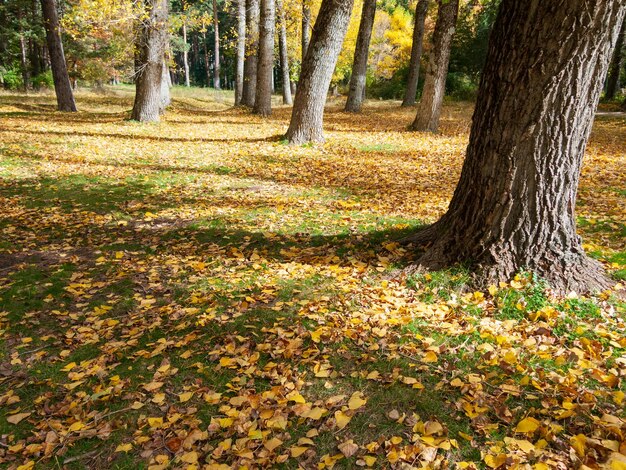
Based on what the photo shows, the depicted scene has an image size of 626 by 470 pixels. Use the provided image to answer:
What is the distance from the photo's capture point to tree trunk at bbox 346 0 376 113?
61.1 ft

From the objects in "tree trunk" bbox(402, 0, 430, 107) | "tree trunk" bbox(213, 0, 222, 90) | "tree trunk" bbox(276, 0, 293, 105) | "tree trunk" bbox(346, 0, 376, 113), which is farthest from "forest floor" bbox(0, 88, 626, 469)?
"tree trunk" bbox(213, 0, 222, 90)

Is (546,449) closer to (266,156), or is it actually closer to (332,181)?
(332,181)

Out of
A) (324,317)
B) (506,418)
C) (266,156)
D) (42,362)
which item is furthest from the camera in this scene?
(266,156)

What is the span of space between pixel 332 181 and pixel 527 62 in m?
5.25

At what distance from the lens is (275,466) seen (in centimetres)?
254

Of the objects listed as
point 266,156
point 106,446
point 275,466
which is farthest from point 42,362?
point 266,156

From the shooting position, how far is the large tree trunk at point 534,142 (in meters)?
3.24

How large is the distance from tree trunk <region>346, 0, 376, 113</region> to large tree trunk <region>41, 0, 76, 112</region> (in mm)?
A: 11748

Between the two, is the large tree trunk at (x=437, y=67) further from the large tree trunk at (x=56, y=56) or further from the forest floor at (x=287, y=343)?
the large tree trunk at (x=56, y=56)

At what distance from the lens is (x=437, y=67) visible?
12414mm

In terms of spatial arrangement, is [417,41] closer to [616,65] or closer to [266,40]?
[266,40]

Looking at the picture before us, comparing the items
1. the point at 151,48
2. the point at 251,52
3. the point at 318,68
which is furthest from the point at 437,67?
the point at 251,52

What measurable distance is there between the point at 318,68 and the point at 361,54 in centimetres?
934

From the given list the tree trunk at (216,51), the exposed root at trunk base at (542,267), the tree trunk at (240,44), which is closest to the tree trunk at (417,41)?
the tree trunk at (240,44)
